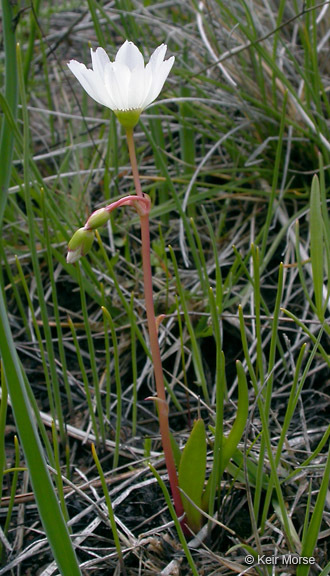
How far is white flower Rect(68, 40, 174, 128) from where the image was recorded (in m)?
0.79

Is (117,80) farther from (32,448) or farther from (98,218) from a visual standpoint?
(32,448)

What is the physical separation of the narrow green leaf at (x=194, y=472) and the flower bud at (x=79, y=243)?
311 mm

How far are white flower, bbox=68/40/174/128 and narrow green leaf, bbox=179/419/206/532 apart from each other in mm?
479

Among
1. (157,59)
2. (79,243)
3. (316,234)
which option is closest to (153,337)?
(79,243)

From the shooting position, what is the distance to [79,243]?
32.1 inches

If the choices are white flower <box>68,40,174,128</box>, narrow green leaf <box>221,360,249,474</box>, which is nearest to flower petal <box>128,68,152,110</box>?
white flower <box>68,40,174,128</box>

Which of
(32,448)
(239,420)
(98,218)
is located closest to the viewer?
(32,448)

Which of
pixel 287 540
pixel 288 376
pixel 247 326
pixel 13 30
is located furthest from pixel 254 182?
pixel 287 540

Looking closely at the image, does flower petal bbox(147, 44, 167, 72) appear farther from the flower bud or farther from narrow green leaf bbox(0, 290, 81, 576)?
narrow green leaf bbox(0, 290, 81, 576)

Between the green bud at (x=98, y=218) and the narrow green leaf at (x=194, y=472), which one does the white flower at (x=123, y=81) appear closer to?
the green bud at (x=98, y=218)

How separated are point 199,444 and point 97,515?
32 centimetres

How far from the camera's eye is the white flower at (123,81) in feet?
2.61

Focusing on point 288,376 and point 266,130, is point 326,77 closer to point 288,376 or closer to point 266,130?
point 266,130

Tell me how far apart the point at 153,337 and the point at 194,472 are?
0.78 ft
